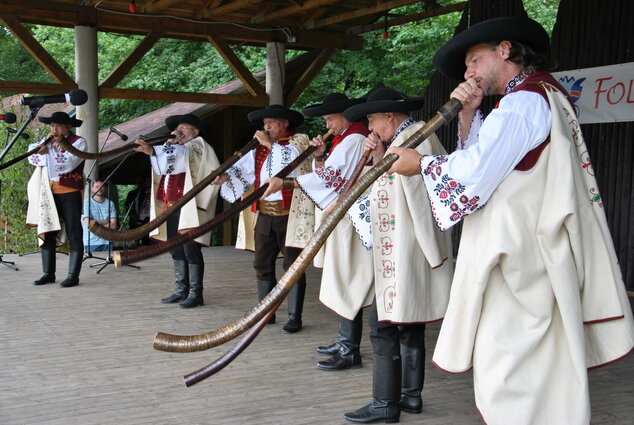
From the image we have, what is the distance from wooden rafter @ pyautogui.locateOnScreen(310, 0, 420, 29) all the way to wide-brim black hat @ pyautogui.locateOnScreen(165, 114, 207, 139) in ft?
10.3

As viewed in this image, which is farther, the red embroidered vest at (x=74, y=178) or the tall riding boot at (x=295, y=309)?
A: the red embroidered vest at (x=74, y=178)

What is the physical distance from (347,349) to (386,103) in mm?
1388

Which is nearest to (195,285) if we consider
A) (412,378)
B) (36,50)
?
(412,378)

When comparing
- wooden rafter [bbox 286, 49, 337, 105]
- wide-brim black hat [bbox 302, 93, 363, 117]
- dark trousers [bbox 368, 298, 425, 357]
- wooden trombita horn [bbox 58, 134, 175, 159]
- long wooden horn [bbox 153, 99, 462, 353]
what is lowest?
dark trousers [bbox 368, 298, 425, 357]

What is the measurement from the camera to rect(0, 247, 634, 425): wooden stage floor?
9.64ft

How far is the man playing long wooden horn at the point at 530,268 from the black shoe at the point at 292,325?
90.8 inches

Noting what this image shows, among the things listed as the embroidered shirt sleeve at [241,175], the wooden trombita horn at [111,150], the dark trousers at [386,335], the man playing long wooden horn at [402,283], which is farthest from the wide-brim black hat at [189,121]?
the dark trousers at [386,335]

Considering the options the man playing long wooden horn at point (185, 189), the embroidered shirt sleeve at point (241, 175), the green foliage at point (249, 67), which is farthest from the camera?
the green foliage at point (249, 67)

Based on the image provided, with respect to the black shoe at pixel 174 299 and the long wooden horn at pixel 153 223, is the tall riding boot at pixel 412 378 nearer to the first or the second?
the long wooden horn at pixel 153 223

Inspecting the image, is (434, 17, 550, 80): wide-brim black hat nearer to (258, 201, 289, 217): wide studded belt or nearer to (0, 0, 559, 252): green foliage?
(258, 201, 289, 217): wide studded belt

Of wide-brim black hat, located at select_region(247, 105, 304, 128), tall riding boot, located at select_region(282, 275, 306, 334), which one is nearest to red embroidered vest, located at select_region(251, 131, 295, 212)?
wide-brim black hat, located at select_region(247, 105, 304, 128)

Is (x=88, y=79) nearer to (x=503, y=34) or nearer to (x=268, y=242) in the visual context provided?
(x=268, y=242)

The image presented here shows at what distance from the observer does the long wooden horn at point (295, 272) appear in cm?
225

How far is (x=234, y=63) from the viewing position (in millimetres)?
8711
